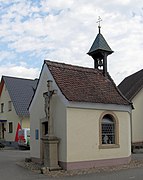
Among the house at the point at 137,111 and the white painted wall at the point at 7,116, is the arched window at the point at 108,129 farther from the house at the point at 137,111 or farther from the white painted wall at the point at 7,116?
the white painted wall at the point at 7,116

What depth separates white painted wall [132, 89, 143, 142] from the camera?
3071 cm

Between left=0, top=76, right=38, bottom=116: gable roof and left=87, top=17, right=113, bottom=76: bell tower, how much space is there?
15.5m

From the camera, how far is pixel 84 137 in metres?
15.9

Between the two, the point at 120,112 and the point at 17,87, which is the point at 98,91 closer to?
the point at 120,112

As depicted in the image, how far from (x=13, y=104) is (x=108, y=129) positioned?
64.1 ft

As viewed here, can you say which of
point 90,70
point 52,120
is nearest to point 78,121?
point 52,120

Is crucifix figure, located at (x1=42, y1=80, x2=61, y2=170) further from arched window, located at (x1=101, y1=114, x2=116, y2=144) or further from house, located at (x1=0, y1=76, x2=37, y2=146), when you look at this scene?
house, located at (x1=0, y1=76, x2=37, y2=146)

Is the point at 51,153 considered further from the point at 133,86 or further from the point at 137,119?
the point at 133,86

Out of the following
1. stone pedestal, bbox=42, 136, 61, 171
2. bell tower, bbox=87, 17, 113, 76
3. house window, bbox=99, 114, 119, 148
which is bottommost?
stone pedestal, bbox=42, 136, 61, 171

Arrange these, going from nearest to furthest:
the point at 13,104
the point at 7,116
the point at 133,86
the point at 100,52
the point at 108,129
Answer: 1. the point at 108,129
2. the point at 100,52
3. the point at 133,86
4. the point at 13,104
5. the point at 7,116

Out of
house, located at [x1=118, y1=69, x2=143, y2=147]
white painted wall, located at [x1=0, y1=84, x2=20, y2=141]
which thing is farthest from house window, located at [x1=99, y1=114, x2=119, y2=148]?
white painted wall, located at [x1=0, y1=84, x2=20, y2=141]

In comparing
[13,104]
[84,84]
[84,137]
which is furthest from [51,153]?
[13,104]

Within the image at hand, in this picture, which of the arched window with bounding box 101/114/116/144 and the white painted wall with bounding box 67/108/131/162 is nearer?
the white painted wall with bounding box 67/108/131/162

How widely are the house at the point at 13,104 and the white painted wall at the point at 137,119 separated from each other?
1087cm
